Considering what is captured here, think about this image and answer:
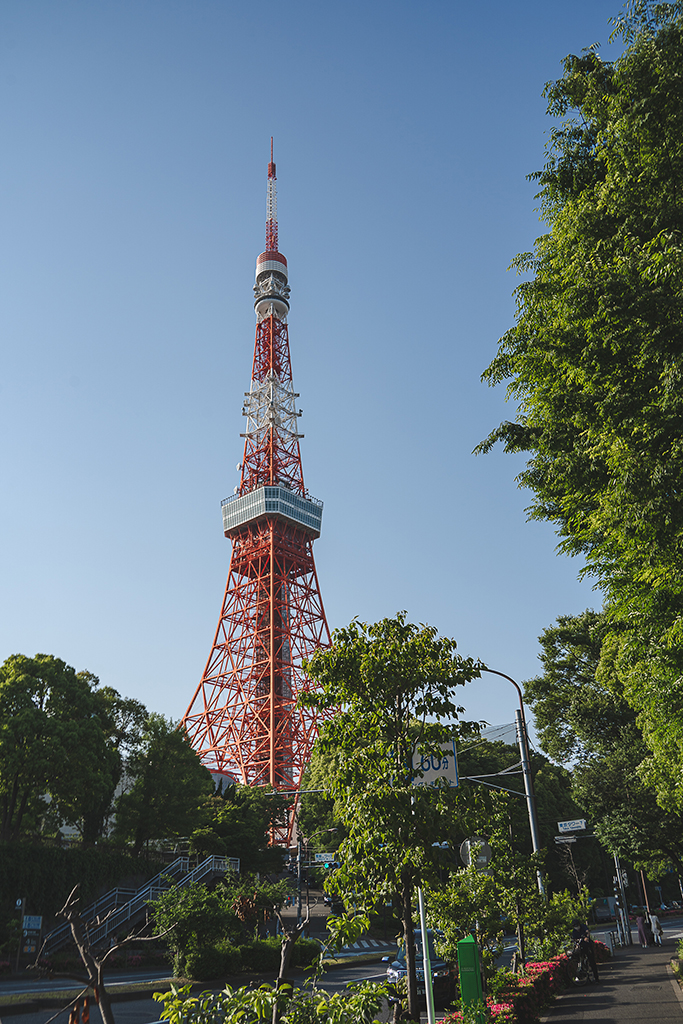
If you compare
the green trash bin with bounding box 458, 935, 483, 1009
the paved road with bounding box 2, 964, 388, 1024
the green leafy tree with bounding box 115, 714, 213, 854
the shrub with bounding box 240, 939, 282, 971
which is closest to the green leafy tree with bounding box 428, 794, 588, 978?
the green trash bin with bounding box 458, 935, 483, 1009

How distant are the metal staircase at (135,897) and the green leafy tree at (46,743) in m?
4.42

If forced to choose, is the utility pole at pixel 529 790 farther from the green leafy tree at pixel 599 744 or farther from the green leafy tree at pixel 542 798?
the green leafy tree at pixel 542 798

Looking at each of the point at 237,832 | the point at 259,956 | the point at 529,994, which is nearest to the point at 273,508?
the point at 237,832

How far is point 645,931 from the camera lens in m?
30.3

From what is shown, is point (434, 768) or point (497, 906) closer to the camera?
point (434, 768)

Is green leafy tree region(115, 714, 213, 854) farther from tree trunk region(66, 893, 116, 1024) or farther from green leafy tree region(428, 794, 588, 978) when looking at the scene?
tree trunk region(66, 893, 116, 1024)

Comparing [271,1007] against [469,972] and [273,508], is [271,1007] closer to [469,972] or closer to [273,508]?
[469,972]

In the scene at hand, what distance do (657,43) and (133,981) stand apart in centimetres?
2796

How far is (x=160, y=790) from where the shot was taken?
37.3 metres

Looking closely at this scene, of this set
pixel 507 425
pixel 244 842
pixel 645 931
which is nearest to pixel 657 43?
pixel 507 425

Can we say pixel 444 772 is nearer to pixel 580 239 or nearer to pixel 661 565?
pixel 661 565

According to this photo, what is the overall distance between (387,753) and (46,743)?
26.6m

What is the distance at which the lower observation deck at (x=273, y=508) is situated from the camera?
2820 inches

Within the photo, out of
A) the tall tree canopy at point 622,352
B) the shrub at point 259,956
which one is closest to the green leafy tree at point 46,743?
the shrub at point 259,956
